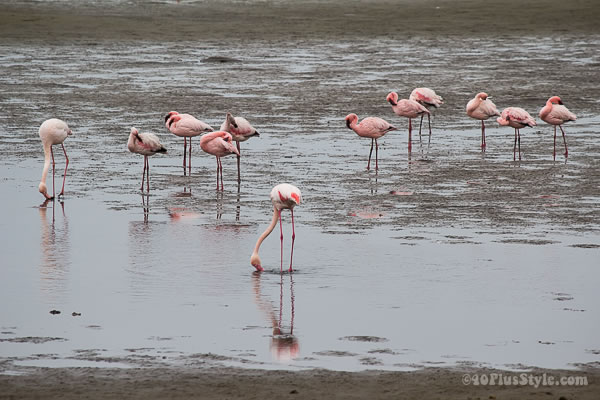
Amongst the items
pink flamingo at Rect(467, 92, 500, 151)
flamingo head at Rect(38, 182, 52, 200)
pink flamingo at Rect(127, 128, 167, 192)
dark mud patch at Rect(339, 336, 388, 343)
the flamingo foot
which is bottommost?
dark mud patch at Rect(339, 336, 388, 343)

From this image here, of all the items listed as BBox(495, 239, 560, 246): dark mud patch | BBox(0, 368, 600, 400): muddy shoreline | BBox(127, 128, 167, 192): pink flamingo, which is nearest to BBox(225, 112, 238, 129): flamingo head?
BBox(127, 128, 167, 192): pink flamingo

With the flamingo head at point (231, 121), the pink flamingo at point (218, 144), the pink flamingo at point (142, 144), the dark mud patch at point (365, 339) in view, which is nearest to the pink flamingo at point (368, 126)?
the flamingo head at point (231, 121)

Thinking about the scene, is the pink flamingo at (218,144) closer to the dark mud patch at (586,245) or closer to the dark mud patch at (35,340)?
the dark mud patch at (586,245)

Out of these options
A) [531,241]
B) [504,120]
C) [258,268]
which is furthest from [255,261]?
[504,120]

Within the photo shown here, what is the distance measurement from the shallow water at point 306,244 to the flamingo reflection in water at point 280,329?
0.03 metres

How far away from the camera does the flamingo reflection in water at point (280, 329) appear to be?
835 cm

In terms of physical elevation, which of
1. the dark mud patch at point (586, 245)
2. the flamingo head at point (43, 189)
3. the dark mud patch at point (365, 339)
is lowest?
the dark mud patch at point (365, 339)

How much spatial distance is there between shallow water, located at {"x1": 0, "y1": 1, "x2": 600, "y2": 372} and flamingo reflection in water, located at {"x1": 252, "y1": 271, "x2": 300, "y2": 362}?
3cm

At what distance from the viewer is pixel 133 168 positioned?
55.9ft

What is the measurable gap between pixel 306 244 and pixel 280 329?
3144 millimetres

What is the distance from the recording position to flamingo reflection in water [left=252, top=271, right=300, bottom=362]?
835 cm

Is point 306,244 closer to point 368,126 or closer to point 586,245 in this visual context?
point 586,245

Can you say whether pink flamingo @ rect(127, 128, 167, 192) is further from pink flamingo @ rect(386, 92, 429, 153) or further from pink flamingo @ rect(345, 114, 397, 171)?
pink flamingo @ rect(386, 92, 429, 153)

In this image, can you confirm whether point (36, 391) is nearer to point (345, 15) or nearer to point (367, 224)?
point (367, 224)
